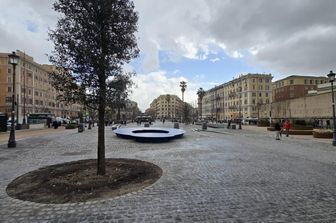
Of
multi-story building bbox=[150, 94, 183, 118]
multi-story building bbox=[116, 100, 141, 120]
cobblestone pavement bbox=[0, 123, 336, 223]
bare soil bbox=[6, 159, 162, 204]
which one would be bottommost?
cobblestone pavement bbox=[0, 123, 336, 223]

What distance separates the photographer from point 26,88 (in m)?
81.7

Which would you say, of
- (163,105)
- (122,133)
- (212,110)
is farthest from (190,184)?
(163,105)

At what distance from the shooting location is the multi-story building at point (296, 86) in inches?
3735

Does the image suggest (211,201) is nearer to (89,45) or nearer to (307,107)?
(89,45)

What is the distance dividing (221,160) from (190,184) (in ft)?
14.0

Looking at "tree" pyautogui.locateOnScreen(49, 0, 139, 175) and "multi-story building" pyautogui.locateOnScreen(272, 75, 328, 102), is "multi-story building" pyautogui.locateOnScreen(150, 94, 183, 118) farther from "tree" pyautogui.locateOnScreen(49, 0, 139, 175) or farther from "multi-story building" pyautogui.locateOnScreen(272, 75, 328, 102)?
"tree" pyautogui.locateOnScreen(49, 0, 139, 175)

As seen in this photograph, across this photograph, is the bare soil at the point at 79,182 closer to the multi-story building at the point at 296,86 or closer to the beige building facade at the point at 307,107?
the beige building facade at the point at 307,107

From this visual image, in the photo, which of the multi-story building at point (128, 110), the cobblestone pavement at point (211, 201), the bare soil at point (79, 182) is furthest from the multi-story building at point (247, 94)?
the bare soil at point (79, 182)

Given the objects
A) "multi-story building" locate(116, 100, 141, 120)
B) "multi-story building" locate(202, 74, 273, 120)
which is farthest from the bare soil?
"multi-story building" locate(202, 74, 273, 120)

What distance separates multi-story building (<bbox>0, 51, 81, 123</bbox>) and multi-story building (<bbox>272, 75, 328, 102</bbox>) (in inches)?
2914

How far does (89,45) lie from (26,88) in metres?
85.8

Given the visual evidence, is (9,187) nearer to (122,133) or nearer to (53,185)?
(53,185)

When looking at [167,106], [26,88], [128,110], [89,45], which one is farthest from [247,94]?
[89,45]

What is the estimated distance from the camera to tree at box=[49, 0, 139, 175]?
7.78 meters
